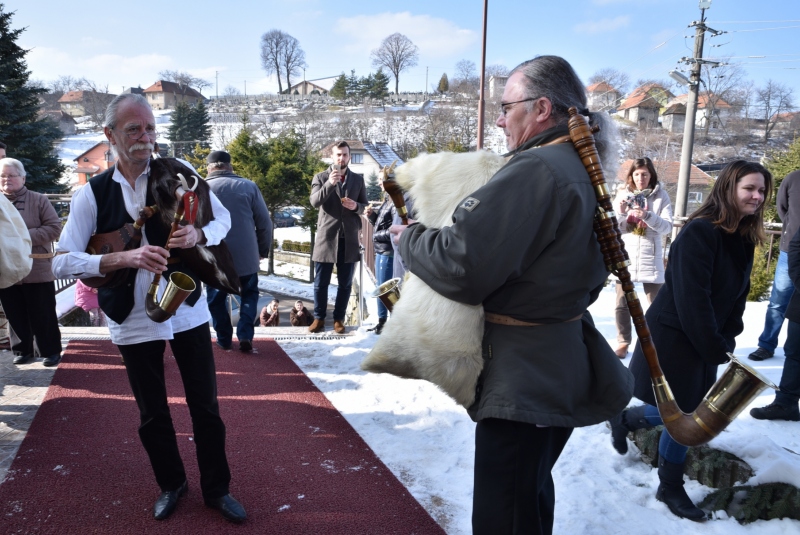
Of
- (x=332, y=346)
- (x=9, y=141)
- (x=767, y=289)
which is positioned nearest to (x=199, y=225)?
(x=332, y=346)

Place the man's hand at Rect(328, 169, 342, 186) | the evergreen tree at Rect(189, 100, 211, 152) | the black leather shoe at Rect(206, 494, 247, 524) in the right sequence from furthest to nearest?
the evergreen tree at Rect(189, 100, 211, 152), the man's hand at Rect(328, 169, 342, 186), the black leather shoe at Rect(206, 494, 247, 524)

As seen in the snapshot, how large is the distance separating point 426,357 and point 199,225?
4.96 ft

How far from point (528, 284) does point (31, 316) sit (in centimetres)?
495

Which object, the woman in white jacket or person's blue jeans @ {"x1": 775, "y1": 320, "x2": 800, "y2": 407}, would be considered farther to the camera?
the woman in white jacket

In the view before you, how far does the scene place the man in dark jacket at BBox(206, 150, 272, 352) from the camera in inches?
209

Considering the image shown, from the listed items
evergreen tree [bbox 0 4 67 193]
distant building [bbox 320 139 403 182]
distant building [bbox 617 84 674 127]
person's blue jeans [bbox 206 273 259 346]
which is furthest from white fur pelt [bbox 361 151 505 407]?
distant building [bbox 617 84 674 127]

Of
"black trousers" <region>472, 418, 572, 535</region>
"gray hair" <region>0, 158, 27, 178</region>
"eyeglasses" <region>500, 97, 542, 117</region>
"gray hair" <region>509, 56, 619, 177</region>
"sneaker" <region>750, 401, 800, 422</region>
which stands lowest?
"sneaker" <region>750, 401, 800, 422</region>

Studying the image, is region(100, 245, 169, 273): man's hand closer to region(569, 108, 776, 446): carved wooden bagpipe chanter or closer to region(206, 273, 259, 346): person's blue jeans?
region(569, 108, 776, 446): carved wooden bagpipe chanter

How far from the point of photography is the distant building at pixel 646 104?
63.4m

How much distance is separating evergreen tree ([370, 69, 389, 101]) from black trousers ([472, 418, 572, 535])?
9033 centimetres

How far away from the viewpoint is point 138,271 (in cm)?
258

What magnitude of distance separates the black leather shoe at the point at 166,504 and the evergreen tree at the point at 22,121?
74.9ft

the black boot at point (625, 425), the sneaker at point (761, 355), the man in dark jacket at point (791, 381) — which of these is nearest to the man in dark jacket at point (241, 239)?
the black boot at point (625, 425)

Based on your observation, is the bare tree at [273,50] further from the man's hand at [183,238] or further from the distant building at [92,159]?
the man's hand at [183,238]
